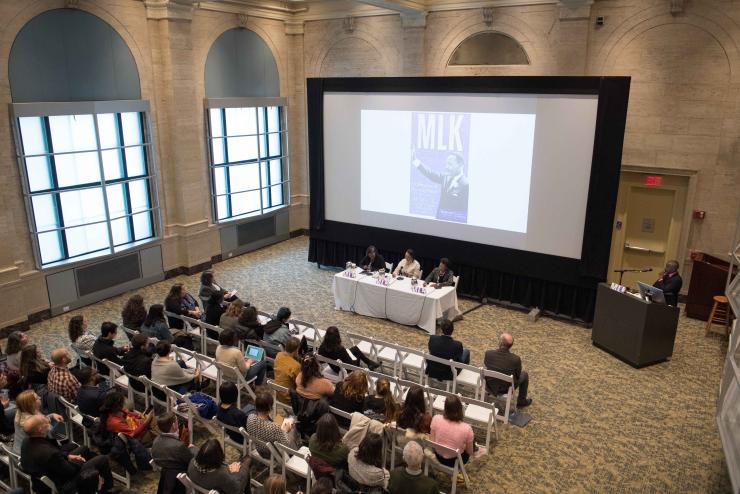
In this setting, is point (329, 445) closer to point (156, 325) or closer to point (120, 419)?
point (120, 419)

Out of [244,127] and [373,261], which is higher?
[244,127]

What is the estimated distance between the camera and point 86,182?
947 centimetres

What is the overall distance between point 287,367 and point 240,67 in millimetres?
8188

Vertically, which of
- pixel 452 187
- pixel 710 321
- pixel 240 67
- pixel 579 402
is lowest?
pixel 579 402

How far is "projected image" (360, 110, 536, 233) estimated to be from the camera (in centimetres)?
914

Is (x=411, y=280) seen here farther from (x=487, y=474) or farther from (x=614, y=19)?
(x=614, y=19)

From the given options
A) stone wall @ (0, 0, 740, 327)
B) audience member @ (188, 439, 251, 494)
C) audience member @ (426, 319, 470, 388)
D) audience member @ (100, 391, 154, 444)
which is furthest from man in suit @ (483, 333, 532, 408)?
stone wall @ (0, 0, 740, 327)

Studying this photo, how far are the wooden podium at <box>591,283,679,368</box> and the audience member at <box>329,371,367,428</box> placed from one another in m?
4.18

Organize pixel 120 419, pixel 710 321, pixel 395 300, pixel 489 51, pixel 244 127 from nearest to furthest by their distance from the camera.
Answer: pixel 120 419 < pixel 710 321 < pixel 395 300 < pixel 489 51 < pixel 244 127

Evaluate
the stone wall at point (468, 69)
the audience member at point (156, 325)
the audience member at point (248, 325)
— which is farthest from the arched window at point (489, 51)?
the audience member at point (156, 325)

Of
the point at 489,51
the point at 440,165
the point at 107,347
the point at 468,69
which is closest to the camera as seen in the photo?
the point at 107,347

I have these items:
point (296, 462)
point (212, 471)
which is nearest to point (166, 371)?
point (296, 462)

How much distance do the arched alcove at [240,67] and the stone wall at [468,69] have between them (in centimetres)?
20

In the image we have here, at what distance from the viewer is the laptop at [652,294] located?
7.26 meters
